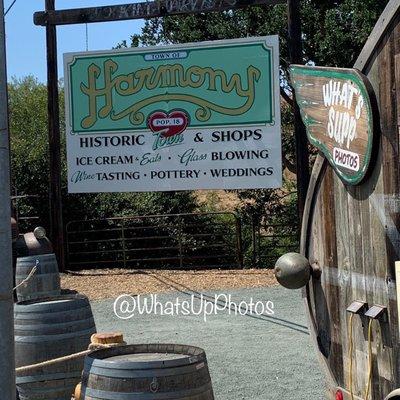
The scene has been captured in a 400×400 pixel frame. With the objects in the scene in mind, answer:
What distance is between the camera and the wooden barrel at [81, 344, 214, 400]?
13.3 feet

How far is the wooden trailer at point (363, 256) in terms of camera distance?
3584mm

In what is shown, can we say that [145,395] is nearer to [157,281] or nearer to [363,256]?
[363,256]

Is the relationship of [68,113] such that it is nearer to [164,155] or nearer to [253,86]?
[164,155]

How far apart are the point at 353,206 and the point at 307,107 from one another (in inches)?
25.8

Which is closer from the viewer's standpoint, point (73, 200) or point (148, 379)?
point (148, 379)

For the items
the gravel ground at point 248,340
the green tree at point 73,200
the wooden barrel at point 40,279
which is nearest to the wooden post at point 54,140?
the green tree at point 73,200

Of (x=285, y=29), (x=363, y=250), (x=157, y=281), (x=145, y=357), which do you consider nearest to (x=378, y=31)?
(x=363, y=250)

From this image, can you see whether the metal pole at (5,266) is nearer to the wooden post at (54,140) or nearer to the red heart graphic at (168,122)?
the red heart graphic at (168,122)

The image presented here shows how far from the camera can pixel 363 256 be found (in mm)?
3932

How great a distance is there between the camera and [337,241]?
14.0 ft

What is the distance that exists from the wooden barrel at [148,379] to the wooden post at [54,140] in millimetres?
13055

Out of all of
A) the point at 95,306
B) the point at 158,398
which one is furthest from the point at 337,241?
the point at 95,306

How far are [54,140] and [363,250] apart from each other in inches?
536

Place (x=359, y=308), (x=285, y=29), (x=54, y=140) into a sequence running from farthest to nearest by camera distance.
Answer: (x=285, y=29), (x=54, y=140), (x=359, y=308)
